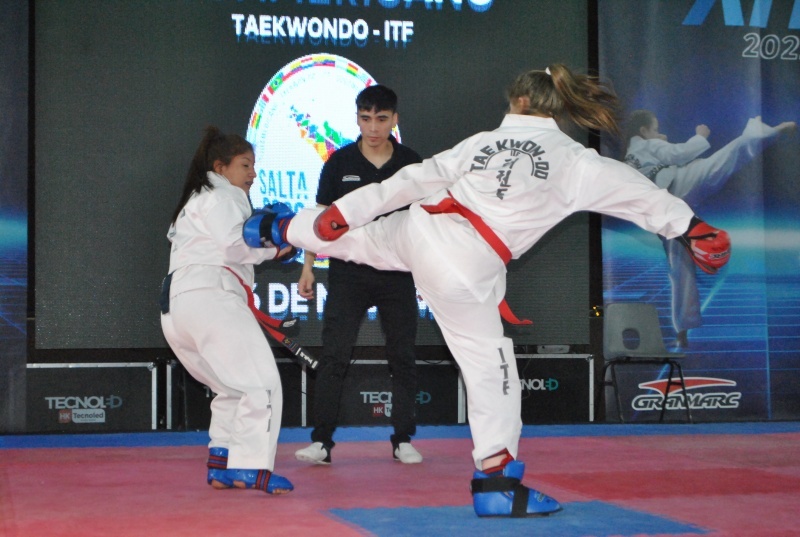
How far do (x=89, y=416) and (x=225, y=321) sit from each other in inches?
111

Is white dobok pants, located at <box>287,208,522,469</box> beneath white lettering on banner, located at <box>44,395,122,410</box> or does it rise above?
above

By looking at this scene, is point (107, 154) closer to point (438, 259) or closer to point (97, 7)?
point (97, 7)

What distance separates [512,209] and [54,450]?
2.72m

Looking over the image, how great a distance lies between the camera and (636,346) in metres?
6.32

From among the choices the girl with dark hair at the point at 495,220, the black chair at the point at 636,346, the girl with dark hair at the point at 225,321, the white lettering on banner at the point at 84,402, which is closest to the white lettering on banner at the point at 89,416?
the white lettering on banner at the point at 84,402

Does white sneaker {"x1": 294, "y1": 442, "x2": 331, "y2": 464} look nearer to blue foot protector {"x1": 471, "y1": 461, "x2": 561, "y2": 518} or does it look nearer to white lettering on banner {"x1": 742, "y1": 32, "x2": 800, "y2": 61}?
blue foot protector {"x1": 471, "y1": 461, "x2": 561, "y2": 518}

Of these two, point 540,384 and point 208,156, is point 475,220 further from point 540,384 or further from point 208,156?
point 540,384

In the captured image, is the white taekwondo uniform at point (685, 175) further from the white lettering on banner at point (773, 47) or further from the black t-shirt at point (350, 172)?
the black t-shirt at point (350, 172)

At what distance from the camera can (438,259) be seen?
2.91 meters

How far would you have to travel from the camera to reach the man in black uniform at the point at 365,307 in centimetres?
414

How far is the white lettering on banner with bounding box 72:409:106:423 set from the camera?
5.66 m

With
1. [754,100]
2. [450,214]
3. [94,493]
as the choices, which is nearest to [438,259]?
[450,214]

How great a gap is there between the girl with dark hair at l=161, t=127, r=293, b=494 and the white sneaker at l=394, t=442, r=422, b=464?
87cm

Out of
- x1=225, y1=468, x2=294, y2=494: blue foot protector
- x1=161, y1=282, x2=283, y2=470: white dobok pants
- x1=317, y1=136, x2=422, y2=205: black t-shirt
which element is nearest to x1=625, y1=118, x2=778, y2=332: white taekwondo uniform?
x1=317, y1=136, x2=422, y2=205: black t-shirt
